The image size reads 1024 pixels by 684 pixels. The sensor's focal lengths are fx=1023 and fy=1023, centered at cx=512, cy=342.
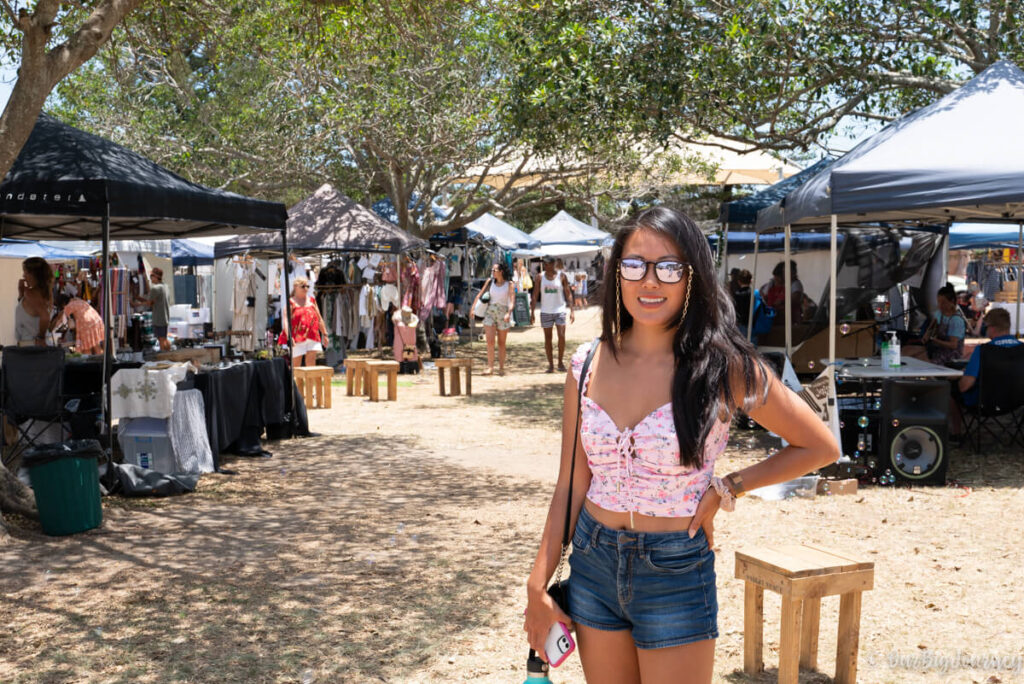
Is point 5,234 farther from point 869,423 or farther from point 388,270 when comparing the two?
point 869,423

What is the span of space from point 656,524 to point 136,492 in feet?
21.4

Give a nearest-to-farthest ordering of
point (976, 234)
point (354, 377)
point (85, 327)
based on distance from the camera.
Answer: point (85, 327) < point (354, 377) < point (976, 234)

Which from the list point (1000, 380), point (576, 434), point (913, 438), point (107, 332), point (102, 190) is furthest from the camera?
point (1000, 380)

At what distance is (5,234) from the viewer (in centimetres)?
1159

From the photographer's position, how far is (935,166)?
330 inches

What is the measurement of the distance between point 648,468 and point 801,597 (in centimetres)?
209

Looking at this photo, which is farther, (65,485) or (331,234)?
(331,234)

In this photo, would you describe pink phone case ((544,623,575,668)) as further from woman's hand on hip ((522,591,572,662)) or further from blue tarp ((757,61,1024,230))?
blue tarp ((757,61,1024,230))

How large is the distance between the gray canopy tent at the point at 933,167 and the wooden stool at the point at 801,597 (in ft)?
13.7

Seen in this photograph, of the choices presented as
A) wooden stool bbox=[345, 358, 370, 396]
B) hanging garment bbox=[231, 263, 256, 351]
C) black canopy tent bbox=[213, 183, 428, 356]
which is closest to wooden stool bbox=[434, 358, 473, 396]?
wooden stool bbox=[345, 358, 370, 396]

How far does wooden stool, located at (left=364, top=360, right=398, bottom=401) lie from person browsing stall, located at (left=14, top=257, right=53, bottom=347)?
440 centimetres

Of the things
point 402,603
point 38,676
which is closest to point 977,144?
point 402,603

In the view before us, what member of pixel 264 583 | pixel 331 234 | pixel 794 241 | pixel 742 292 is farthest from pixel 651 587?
pixel 794 241

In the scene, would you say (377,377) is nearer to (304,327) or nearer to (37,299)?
(304,327)
